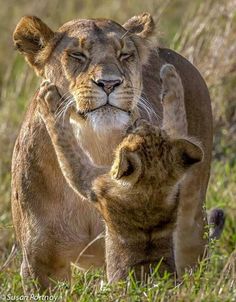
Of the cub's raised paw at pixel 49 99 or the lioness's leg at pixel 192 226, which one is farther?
the lioness's leg at pixel 192 226

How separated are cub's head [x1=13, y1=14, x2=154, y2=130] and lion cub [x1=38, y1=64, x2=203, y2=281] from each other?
0.71 feet

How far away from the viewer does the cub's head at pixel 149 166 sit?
551 cm

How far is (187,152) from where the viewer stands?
561cm

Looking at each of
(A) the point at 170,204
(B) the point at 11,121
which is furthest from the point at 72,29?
(B) the point at 11,121

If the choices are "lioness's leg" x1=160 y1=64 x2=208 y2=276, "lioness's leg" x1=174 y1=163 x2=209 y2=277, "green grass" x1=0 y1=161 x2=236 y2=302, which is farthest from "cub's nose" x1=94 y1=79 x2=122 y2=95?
"lioness's leg" x1=174 y1=163 x2=209 y2=277

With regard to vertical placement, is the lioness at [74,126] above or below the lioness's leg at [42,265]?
above

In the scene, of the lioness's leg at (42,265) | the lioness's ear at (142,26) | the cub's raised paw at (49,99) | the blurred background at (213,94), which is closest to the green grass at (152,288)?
the lioness's leg at (42,265)

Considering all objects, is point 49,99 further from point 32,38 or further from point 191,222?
point 191,222

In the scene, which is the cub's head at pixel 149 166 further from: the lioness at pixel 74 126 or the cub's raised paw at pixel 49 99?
the cub's raised paw at pixel 49 99

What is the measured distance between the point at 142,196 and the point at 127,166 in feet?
0.76

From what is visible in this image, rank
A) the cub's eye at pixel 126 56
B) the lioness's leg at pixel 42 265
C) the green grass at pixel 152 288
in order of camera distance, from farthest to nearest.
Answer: the lioness's leg at pixel 42 265 → the cub's eye at pixel 126 56 → the green grass at pixel 152 288

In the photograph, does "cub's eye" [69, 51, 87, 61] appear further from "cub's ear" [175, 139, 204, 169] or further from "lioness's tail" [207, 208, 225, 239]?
"lioness's tail" [207, 208, 225, 239]

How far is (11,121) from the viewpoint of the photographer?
9.57 meters

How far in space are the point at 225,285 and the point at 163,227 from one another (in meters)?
0.38
